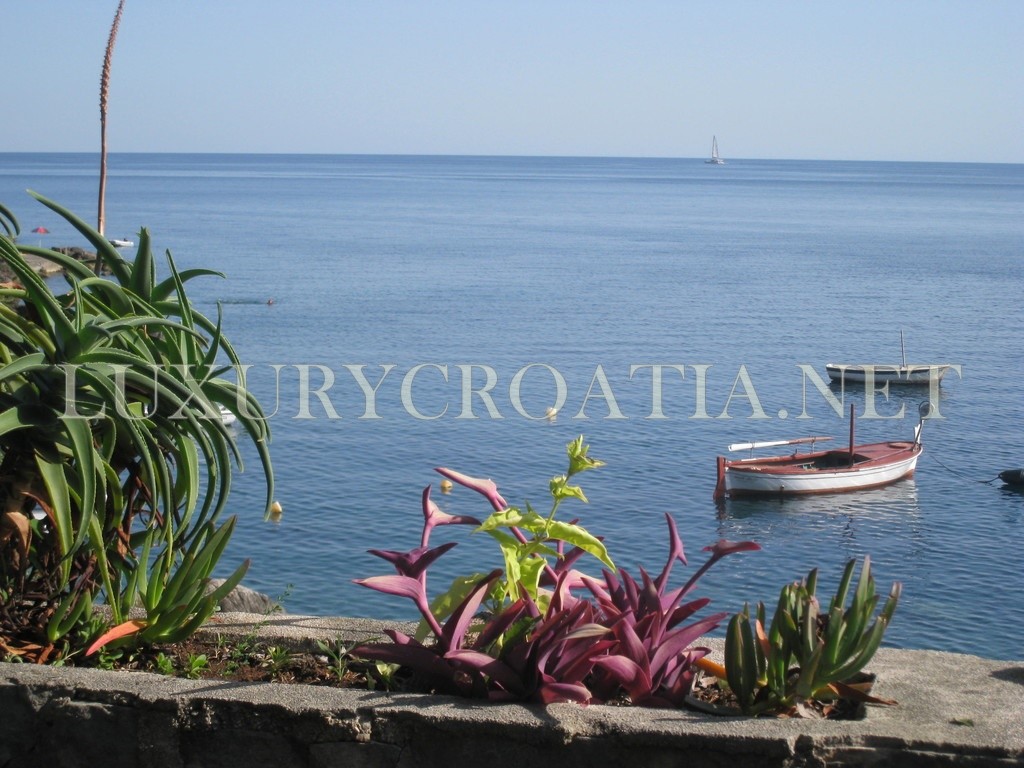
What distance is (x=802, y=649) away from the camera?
344 centimetres

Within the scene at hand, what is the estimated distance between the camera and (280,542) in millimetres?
22891

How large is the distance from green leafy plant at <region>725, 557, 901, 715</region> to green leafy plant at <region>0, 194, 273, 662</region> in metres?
1.64

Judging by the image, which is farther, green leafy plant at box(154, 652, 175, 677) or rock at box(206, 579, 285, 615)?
rock at box(206, 579, 285, 615)

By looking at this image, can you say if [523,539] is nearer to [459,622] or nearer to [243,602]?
[459,622]

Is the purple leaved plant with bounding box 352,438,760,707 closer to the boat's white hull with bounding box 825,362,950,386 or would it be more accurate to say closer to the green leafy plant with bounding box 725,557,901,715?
the green leafy plant with bounding box 725,557,901,715

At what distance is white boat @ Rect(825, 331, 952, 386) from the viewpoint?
1571 inches

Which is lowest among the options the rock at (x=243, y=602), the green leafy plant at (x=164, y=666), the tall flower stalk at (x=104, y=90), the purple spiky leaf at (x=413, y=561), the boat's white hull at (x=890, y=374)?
the boat's white hull at (x=890, y=374)

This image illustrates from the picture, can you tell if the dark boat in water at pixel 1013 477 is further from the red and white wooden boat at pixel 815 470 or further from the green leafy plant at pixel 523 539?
the green leafy plant at pixel 523 539

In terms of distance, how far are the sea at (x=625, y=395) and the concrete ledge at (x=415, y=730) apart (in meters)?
0.59

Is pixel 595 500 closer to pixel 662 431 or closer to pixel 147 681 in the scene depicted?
pixel 662 431

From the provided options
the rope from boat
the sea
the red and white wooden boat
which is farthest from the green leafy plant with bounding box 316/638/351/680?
the rope from boat

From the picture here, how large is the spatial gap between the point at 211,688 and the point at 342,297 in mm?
51439

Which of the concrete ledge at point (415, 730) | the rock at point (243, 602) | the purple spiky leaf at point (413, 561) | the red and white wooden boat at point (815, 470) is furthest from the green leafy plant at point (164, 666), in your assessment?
the red and white wooden boat at point (815, 470)

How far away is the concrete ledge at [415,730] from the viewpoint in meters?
3.15
